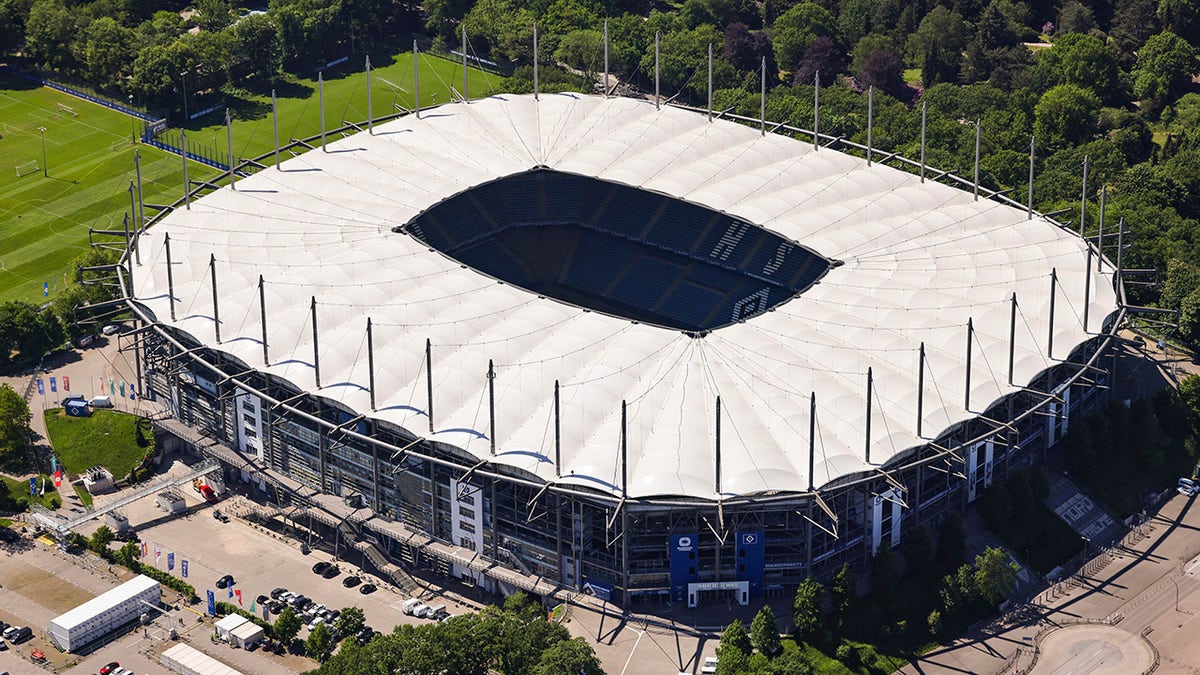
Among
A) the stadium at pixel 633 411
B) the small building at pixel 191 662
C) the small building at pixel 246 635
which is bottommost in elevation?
the small building at pixel 191 662

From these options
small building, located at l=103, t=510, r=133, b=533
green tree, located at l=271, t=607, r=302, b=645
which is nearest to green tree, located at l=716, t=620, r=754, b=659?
green tree, located at l=271, t=607, r=302, b=645

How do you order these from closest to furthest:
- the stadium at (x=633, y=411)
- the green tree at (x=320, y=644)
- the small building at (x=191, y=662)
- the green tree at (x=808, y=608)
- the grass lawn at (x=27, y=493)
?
1. the small building at (x=191, y=662)
2. the green tree at (x=320, y=644)
3. the green tree at (x=808, y=608)
4. the stadium at (x=633, y=411)
5. the grass lawn at (x=27, y=493)

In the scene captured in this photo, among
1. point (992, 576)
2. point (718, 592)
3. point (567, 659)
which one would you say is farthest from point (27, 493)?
point (992, 576)

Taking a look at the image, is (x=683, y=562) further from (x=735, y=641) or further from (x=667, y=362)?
(x=667, y=362)

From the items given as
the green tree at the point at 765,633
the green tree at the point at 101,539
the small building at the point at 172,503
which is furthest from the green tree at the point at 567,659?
the small building at the point at 172,503

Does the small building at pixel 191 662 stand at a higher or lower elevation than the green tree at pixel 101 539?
lower

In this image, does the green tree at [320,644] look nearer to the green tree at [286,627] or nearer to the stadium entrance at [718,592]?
the green tree at [286,627]
